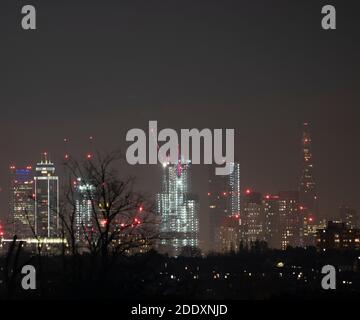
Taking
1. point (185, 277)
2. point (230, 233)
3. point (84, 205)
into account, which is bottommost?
point (230, 233)

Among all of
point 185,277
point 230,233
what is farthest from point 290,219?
point 185,277

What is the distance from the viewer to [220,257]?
→ 6206cm

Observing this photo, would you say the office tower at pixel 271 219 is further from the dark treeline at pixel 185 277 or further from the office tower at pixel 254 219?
the dark treeline at pixel 185 277

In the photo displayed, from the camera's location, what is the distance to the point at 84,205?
25734 mm

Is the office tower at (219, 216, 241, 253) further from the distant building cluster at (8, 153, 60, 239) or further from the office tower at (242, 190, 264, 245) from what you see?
the distant building cluster at (8, 153, 60, 239)

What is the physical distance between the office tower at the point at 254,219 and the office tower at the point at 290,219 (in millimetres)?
3035

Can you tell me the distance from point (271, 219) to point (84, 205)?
245 ft

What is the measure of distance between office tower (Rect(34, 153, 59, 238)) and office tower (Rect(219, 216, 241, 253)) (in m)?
34.4

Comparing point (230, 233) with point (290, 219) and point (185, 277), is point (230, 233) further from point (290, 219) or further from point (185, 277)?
point (185, 277)

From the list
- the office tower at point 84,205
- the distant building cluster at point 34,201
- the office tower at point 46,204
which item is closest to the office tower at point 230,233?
the distant building cluster at point 34,201
